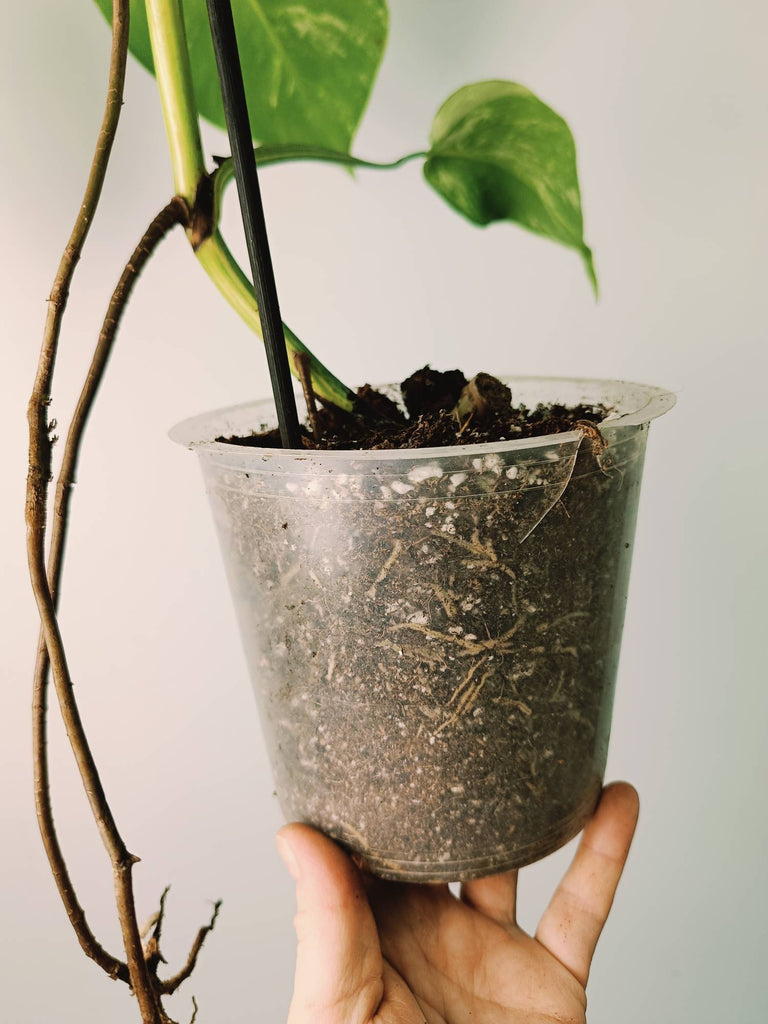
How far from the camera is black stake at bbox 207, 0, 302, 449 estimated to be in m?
0.41

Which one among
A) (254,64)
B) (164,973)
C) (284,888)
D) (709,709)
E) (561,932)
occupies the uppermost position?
(254,64)

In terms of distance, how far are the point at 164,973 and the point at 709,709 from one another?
2.40 ft

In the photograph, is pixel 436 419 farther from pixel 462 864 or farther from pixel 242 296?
pixel 462 864

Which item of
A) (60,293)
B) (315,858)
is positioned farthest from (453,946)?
(60,293)

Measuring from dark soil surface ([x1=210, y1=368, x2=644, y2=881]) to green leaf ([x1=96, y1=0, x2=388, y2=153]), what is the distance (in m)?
0.26

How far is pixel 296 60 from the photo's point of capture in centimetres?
58

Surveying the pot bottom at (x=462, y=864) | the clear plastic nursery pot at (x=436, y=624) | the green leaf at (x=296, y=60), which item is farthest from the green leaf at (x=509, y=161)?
the pot bottom at (x=462, y=864)

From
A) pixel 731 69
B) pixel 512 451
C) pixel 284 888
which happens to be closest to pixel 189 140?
pixel 512 451

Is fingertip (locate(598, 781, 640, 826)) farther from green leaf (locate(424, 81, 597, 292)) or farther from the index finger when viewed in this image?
green leaf (locate(424, 81, 597, 292))

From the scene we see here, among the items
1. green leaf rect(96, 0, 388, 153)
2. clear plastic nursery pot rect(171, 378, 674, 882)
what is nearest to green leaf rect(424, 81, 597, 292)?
green leaf rect(96, 0, 388, 153)

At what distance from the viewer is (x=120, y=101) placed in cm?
45

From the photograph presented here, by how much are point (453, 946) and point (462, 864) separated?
253 millimetres

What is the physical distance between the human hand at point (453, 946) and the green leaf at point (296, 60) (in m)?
0.55

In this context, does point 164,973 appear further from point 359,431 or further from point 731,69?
point 731,69
